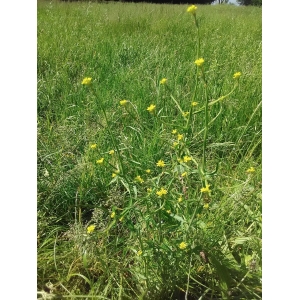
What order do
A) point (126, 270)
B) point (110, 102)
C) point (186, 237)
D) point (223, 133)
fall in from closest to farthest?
1. point (186, 237)
2. point (126, 270)
3. point (223, 133)
4. point (110, 102)

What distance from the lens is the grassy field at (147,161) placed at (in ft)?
2.37

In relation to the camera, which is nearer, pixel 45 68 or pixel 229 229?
pixel 229 229

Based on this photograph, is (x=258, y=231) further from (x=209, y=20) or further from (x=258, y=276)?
(x=209, y=20)

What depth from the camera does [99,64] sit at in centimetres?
179

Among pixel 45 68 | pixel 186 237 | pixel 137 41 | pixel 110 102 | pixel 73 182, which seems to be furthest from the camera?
pixel 137 41

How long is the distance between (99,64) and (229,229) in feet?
4.11

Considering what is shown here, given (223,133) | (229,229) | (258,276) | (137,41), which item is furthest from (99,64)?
(258,276)

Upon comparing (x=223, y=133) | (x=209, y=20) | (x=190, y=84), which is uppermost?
(x=209, y=20)

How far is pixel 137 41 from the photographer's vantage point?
2131 mm

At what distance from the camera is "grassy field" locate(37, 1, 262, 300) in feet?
2.37

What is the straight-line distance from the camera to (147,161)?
1.07m

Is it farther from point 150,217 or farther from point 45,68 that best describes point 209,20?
point 150,217

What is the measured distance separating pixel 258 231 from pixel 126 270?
1.11 ft

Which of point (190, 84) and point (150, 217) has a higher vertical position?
point (190, 84)
